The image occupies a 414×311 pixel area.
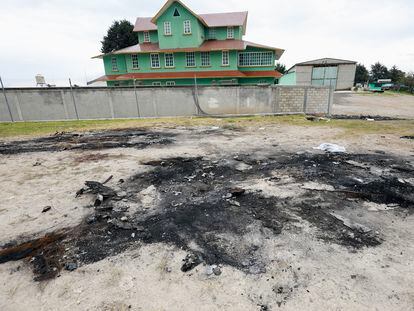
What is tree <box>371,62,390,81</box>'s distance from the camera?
1970 inches

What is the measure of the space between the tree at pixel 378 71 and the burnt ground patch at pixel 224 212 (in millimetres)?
58190

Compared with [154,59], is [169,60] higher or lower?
lower

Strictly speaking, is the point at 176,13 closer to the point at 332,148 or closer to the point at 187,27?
the point at 187,27

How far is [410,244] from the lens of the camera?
2.80 meters

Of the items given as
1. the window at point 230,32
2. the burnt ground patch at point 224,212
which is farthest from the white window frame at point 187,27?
the burnt ground patch at point 224,212

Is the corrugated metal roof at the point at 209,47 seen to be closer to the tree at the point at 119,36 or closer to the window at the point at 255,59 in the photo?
the window at the point at 255,59

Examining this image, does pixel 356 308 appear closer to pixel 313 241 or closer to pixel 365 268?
pixel 365 268

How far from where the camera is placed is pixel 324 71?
3189 cm

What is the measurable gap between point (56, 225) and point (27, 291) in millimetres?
1183

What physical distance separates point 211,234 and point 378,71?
210ft

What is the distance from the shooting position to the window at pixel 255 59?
80.3 ft

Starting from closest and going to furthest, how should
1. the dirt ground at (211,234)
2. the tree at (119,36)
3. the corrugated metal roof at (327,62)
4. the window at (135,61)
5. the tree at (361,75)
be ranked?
the dirt ground at (211,234), the window at (135,61), the corrugated metal roof at (327,62), the tree at (119,36), the tree at (361,75)

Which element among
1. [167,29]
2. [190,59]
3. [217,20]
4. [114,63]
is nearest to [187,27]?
[167,29]

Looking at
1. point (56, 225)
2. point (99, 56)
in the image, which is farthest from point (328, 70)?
point (56, 225)
